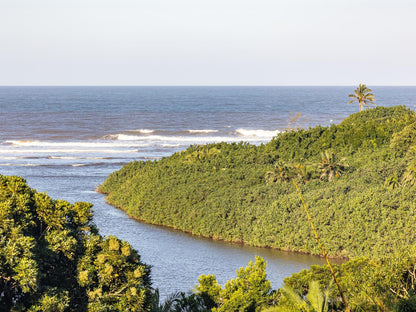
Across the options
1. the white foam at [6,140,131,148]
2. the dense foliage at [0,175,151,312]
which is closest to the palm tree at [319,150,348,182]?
the dense foliage at [0,175,151,312]

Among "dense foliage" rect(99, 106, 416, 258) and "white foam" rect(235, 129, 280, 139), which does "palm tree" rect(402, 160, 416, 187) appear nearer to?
"dense foliage" rect(99, 106, 416, 258)

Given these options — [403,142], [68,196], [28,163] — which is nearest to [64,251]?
[68,196]

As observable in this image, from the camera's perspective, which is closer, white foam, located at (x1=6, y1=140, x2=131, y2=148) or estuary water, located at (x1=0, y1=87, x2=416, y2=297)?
estuary water, located at (x1=0, y1=87, x2=416, y2=297)

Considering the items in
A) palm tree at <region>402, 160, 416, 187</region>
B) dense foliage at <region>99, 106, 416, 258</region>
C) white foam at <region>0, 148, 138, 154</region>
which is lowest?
white foam at <region>0, 148, 138, 154</region>

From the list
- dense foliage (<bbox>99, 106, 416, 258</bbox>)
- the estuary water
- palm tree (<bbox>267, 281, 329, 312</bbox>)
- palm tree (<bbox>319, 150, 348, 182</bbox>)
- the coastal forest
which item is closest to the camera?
palm tree (<bbox>267, 281, 329, 312</bbox>)

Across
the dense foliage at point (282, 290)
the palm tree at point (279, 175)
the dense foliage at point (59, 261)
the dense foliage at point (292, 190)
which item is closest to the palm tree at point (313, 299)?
the dense foliage at point (282, 290)

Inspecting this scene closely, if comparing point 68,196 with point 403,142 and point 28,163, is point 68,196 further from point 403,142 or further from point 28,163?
point 403,142

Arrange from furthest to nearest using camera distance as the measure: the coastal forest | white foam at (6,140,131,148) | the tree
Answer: white foam at (6,140,131,148) < the tree < the coastal forest

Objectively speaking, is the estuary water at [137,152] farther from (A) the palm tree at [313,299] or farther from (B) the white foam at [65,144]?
(A) the palm tree at [313,299]

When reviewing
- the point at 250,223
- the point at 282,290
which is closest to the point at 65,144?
the point at 250,223

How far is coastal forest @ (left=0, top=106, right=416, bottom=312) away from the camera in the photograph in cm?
1842

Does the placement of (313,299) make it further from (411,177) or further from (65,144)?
(65,144)

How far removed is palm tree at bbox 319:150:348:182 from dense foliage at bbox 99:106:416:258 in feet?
0.27

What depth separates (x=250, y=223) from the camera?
131 feet
